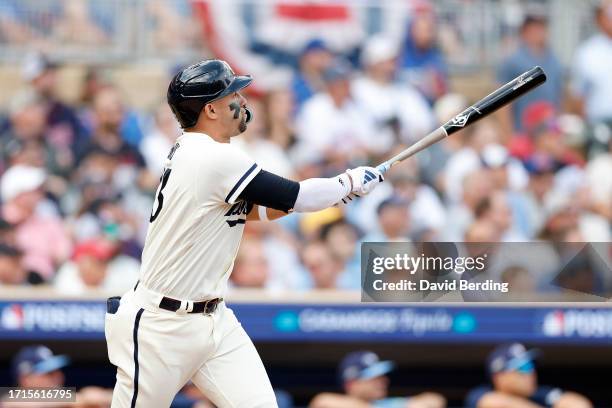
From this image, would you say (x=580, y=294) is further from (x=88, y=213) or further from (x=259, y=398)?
(x=88, y=213)

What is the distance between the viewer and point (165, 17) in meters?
8.85

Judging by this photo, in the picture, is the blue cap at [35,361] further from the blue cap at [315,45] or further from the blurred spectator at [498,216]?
the blue cap at [315,45]

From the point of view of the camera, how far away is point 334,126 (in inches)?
322

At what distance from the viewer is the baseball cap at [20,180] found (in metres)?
7.31

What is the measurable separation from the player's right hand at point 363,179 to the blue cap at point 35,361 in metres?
2.87

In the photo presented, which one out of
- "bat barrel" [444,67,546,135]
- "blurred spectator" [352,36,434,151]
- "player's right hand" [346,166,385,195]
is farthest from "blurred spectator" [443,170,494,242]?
"player's right hand" [346,166,385,195]

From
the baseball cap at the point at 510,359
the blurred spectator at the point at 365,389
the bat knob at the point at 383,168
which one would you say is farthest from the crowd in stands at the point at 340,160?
the bat knob at the point at 383,168

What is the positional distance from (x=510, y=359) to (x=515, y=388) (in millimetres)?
171

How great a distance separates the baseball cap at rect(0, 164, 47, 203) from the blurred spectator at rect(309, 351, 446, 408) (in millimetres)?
2226

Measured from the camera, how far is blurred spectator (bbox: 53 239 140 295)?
6.68 metres

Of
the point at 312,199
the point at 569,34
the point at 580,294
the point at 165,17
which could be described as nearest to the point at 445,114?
the point at 569,34

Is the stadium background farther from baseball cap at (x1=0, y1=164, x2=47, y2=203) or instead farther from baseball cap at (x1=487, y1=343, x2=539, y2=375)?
baseball cap at (x1=487, y1=343, x2=539, y2=375)

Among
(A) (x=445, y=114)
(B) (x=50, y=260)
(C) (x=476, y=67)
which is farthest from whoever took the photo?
(C) (x=476, y=67)

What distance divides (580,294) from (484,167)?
7.35 feet
